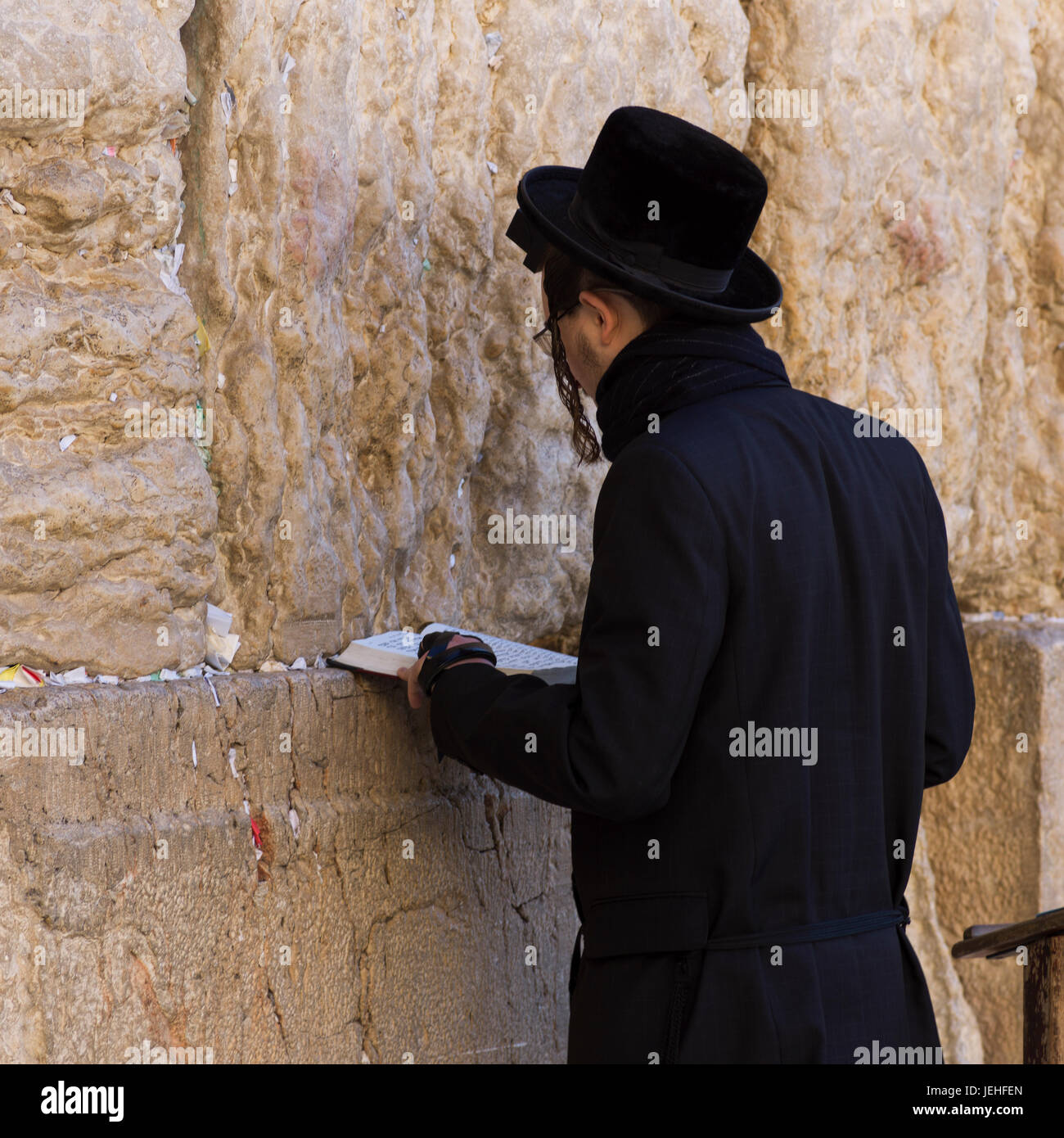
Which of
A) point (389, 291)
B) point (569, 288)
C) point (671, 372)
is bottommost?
point (671, 372)

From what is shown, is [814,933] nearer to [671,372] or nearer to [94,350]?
[671,372]

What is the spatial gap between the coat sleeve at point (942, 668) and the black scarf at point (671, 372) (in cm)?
35

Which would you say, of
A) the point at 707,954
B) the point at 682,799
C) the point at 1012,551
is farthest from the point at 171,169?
the point at 1012,551

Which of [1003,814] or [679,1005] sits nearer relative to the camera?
[679,1005]

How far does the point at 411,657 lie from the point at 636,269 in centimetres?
80

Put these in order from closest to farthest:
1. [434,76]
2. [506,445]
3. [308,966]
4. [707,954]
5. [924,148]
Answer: [707,954]
[308,966]
[434,76]
[506,445]
[924,148]

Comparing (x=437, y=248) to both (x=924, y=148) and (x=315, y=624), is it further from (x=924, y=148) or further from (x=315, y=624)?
(x=924, y=148)

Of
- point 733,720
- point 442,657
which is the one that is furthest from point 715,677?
point 442,657

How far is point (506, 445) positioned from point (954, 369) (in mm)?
1618

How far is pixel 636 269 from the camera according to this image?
1927mm

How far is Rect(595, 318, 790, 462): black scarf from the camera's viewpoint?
191 cm

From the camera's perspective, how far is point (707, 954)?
1850 mm

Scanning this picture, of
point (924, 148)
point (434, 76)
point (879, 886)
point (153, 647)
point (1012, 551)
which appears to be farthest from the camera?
point (1012, 551)

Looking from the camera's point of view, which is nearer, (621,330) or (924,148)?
(621,330)
